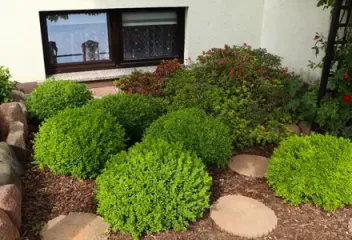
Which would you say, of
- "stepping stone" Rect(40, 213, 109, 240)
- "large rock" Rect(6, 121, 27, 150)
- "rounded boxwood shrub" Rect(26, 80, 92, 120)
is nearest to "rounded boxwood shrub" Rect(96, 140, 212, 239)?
"stepping stone" Rect(40, 213, 109, 240)

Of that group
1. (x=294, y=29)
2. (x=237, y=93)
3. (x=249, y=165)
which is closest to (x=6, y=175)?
(x=249, y=165)

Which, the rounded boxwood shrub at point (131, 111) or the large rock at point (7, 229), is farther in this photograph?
the rounded boxwood shrub at point (131, 111)

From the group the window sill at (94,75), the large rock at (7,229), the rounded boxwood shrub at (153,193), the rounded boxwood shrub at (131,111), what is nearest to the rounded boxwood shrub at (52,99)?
the rounded boxwood shrub at (131,111)

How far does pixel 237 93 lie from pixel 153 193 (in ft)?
7.50

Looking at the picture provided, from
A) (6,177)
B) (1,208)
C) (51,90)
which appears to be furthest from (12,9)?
(1,208)

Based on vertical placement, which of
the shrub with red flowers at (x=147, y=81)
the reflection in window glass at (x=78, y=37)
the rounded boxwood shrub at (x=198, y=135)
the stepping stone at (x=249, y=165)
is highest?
the reflection in window glass at (x=78, y=37)

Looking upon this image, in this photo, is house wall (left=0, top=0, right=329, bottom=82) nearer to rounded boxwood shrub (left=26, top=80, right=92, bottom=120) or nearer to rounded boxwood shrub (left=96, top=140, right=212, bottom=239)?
rounded boxwood shrub (left=26, top=80, right=92, bottom=120)

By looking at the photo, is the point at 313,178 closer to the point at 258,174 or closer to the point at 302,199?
the point at 302,199

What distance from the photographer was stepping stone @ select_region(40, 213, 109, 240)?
8.12ft

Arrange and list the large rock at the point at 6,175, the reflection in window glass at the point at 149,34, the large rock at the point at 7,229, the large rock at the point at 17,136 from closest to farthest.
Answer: the large rock at the point at 7,229, the large rock at the point at 6,175, the large rock at the point at 17,136, the reflection in window glass at the point at 149,34

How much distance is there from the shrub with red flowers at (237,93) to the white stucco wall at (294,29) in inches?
21.1

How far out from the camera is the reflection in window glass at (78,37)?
529cm

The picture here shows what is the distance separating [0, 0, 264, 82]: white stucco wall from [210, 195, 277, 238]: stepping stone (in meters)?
3.43

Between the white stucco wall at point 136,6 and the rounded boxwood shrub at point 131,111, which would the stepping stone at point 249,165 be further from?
the white stucco wall at point 136,6
